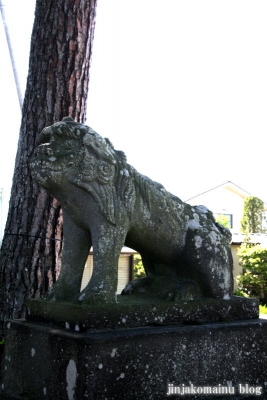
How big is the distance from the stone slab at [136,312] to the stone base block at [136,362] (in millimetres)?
55

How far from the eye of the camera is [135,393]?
262 centimetres

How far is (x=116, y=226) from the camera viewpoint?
289 centimetres

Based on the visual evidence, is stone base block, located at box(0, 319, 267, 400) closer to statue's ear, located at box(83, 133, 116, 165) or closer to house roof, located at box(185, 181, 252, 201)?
statue's ear, located at box(83, 133, 116, 165)

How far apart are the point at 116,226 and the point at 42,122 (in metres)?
2.31

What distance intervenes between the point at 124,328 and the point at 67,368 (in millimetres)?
373

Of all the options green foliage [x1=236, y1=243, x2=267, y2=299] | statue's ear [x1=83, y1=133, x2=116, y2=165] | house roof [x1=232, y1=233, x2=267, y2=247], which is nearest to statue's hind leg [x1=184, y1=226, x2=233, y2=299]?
statue's ear [x1=83, y1=133, x2=116, y2=165]

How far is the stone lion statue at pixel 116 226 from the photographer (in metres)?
2.86

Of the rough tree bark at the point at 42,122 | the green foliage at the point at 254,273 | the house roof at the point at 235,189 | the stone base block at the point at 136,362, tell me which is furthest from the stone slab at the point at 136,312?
the house roof at the point at 235,189

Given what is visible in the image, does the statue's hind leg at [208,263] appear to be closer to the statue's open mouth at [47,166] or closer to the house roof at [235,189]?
the statue's open mouth at [47,166]

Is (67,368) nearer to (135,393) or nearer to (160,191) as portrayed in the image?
(135,393)

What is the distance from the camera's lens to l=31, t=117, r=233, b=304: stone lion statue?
113 inches

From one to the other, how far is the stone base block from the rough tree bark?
1554mm

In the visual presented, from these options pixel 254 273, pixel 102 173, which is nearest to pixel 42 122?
pixel 102 173

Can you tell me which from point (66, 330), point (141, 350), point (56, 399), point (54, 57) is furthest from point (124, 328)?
point (54, 57)
